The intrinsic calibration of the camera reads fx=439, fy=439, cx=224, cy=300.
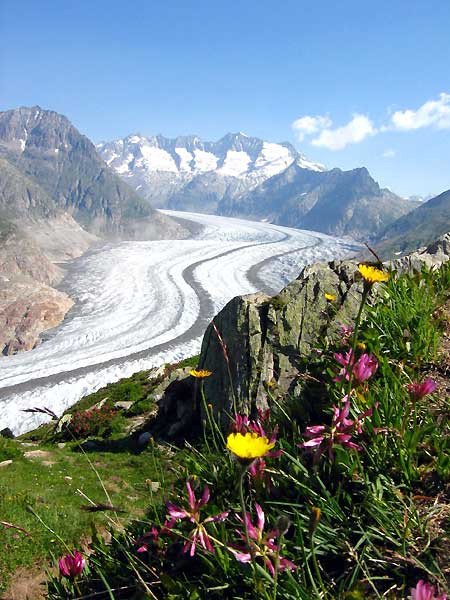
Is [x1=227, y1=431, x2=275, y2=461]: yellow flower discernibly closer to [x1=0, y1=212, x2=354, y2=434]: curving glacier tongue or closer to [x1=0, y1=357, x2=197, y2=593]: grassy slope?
[x1=0, y1=357, x2=197, y2=593]: grassy slope

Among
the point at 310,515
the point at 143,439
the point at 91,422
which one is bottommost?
the point at 143,439

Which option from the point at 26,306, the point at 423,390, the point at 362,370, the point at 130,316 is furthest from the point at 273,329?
the point at 26,306

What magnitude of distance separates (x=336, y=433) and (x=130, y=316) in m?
84.9

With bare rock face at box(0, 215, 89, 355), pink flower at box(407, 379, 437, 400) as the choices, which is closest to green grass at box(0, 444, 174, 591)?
pink flower at box(407, 379, 437, 400)

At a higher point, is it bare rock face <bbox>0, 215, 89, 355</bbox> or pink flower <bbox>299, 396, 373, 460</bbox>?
bare rock face <bbox>0, 215, 89, 355</bbox>

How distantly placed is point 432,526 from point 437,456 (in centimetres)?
45

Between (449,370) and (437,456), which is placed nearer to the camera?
(437,456)

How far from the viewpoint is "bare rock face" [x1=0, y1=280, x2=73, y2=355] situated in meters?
94.8

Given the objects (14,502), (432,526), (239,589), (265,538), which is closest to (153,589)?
(239,589)

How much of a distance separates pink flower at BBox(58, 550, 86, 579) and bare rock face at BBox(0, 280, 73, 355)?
95682mm

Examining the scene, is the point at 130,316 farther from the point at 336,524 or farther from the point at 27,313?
the point at 336,524

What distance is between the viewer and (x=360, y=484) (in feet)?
8.71

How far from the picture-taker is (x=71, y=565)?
8.51ft

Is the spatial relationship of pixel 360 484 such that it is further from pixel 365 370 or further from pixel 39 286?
pixel 39 286
